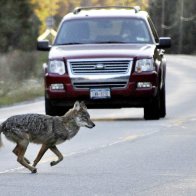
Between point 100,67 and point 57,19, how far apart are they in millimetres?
103655

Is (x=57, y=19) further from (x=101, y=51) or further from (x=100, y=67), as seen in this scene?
(x=100, y=67)

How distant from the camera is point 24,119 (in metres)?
12.3

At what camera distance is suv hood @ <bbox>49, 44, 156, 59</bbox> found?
1956cm

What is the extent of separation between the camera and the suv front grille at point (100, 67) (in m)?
19.5

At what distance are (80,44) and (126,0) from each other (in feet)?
343

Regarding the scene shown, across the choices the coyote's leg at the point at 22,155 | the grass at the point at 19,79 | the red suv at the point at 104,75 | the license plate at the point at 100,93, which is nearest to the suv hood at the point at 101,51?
the red suv at the point at 104,75

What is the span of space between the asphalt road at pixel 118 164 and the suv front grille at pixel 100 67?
1004 millimetres

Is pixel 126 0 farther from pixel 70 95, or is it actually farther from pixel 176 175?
pixel 176 175

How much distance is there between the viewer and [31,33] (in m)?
69.6

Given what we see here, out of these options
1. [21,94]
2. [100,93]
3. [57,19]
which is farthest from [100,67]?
[57,19]

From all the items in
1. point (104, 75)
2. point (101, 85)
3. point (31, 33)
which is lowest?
point (31, 33)

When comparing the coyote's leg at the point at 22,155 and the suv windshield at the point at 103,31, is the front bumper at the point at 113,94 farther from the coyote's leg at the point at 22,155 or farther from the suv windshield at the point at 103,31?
the coyote's leg at the point at 22,155

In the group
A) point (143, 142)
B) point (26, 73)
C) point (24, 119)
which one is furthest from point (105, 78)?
point (26, 73)

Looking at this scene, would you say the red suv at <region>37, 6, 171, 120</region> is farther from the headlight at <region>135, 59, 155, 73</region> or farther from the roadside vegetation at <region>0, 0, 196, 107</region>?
the roadside vegetation at <region>0, 0, 196, 107</region>
